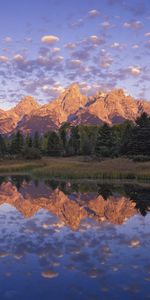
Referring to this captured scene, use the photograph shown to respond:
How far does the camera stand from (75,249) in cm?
1842

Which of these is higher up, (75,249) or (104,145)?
(104,145)

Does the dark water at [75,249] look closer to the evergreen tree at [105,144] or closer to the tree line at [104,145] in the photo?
the tree line at [104,145]

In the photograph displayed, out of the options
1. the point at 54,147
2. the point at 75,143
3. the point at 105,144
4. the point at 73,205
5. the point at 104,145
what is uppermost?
the point at 75,143

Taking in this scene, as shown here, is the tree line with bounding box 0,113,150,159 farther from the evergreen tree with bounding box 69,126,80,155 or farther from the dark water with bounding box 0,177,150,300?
the dark water with bounding box 0,177,150,300

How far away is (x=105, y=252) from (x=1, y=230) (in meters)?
7.27

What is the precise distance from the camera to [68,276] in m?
14.6

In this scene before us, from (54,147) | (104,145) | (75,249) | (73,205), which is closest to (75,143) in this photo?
(54,147)

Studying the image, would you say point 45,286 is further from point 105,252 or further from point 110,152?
point 110,152

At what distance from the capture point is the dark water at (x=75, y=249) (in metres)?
13.4

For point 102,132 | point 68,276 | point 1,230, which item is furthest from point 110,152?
point 68,276

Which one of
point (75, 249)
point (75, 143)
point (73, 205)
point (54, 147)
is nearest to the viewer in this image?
point (75, 249)

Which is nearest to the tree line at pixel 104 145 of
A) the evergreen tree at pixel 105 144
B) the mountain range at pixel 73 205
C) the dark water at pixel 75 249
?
the evergreen tree at pixel 105 144

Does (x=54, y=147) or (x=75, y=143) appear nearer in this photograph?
(x=54, y=147)

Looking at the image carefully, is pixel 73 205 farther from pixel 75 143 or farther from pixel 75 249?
pixel 75 143
